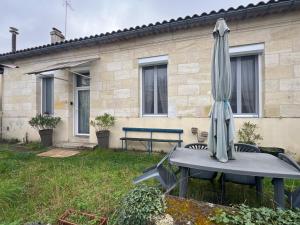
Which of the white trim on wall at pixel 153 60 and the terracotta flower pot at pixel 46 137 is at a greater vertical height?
the white trim on wall at pixel 153 60

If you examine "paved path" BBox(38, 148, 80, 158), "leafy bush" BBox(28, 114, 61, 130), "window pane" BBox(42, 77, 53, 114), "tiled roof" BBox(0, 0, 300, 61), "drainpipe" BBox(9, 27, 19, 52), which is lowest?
"paved path" BBox(38, 148, 80, 158)

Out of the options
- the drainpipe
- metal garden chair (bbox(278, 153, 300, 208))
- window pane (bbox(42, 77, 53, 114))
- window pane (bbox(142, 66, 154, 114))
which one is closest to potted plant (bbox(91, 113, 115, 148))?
window pane (bbox(142, 66, 154, 114))

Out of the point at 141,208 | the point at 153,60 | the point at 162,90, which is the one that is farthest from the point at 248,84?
the point at 141,208

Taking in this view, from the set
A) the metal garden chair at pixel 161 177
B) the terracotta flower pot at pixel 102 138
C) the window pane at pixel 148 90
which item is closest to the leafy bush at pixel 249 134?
the window pane at pixel 148 90

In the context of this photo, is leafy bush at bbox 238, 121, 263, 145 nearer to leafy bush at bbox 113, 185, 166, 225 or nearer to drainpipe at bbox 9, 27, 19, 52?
leafy bush at bbox 113, 185, 166, 225

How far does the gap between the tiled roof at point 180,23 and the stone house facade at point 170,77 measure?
3 centimetres

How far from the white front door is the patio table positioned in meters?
6.75

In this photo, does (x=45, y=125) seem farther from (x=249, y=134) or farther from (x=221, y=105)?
(x=221, y=105)

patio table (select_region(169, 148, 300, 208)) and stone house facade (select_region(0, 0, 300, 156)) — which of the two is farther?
stone house facade (select_region(0, 0, 300, 156))

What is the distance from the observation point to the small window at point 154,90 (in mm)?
7504

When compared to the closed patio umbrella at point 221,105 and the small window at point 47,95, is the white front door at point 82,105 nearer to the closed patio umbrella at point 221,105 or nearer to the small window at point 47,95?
the small window at point 47,95

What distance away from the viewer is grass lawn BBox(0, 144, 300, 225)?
3031 mm

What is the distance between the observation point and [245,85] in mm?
6504

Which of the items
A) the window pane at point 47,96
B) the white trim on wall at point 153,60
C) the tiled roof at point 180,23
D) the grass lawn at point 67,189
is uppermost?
the tiled roof at point 180,23
